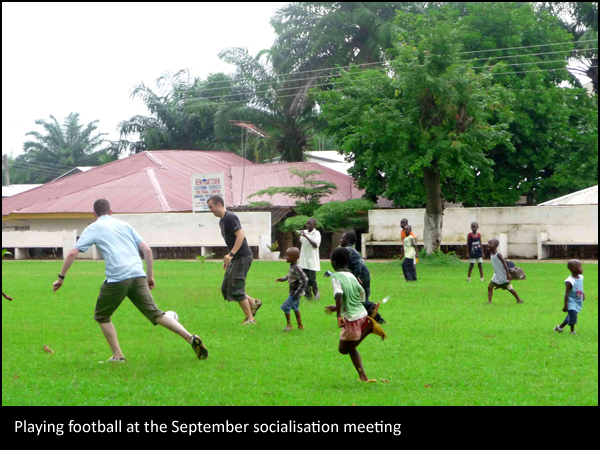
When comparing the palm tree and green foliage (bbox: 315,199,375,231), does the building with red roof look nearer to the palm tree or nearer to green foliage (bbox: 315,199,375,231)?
green foliage (bbox: 315,199,375,231)

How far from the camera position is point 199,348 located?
824 centimetres

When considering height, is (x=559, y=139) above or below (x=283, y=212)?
above

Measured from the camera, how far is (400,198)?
3247 cm

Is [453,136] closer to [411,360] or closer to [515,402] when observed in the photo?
[411,360]

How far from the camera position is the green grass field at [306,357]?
6.68 metres

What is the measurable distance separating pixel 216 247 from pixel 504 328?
70.0 feet

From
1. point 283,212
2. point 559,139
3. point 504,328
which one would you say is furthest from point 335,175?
point 504,328

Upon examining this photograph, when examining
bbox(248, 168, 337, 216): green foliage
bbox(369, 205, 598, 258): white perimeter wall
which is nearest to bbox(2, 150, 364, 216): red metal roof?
bbox(248, 168, 337, 216): green foliage

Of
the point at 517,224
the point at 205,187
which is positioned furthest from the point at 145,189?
the point at 517,224

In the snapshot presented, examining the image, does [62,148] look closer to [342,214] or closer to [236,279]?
[342,214]

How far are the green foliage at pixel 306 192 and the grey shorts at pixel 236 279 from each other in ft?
73.1

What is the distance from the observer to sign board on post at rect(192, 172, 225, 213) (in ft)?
98.2

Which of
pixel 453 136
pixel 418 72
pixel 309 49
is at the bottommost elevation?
pixel 453 136
